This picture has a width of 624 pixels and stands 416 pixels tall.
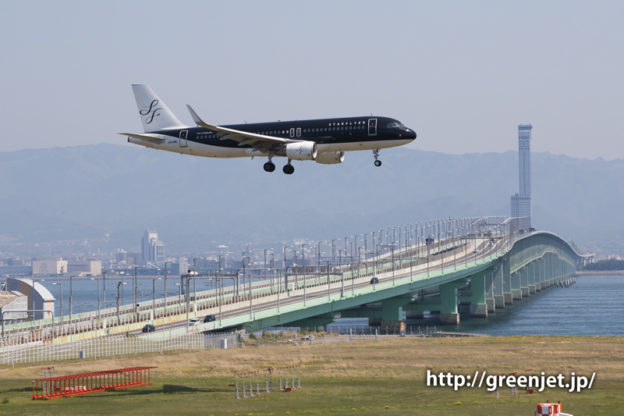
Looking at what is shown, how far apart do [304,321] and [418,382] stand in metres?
102

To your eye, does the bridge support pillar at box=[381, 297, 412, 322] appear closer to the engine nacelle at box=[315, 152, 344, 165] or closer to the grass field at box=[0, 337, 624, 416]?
the grass field at box=[0, 337, 624, 416]

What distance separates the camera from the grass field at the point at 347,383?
54.8 m

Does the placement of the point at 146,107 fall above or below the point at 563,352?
above

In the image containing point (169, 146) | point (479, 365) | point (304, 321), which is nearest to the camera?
point (479, 365)

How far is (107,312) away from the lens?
148m

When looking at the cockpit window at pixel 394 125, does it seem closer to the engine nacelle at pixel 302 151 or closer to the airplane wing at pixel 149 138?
the engine nacelle at pixel 302 151

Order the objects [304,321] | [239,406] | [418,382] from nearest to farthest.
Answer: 1. [239,406]
2. [418,382]
3. [304,321]

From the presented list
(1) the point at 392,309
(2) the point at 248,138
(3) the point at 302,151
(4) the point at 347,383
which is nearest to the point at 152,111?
(2) the point at 248,138

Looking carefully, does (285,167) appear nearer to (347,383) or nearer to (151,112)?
(347,383)

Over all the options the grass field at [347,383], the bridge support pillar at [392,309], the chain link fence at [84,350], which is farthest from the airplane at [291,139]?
the bridge support pillar at [392,309]

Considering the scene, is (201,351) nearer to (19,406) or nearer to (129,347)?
(129,347)

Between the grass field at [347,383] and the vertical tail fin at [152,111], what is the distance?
2126 cm

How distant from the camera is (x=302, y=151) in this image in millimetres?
81000

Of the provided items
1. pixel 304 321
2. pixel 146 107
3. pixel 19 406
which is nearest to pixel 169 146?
pixel 146 107
